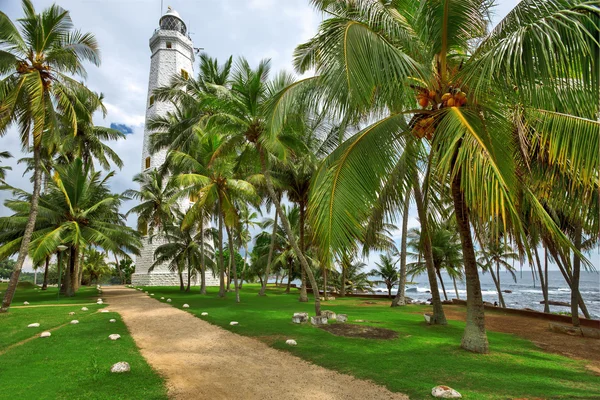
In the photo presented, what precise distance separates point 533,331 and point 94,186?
23.0 metres

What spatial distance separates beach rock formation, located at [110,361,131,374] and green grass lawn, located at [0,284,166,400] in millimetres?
77

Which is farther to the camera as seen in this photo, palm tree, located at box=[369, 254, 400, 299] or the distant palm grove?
palm tree, located at box=[369, 254, 400, 299]

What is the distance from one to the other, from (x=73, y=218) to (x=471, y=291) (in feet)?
65.0

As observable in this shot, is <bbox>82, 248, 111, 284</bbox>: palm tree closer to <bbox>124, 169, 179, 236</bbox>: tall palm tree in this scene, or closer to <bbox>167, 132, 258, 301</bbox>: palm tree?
<bbox>124, 169, 179, 236</bbox>: tall palm tree

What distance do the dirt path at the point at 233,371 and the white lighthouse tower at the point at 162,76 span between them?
76.0 ft

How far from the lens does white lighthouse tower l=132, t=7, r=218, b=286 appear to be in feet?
96.9

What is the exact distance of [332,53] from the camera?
5.08m

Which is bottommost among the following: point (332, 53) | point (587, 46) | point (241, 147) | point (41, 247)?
point (41, 247)

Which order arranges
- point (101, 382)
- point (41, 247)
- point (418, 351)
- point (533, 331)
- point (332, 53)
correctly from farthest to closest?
point (41, 247) < point (533, 331) < point (418, 351) < point (332, 53) < point (101, 382)

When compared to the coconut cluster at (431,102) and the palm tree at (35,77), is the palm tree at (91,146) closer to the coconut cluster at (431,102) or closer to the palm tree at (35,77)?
the palm tree at (35,77)

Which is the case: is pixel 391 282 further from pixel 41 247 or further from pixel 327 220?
Result: pixel 327 220

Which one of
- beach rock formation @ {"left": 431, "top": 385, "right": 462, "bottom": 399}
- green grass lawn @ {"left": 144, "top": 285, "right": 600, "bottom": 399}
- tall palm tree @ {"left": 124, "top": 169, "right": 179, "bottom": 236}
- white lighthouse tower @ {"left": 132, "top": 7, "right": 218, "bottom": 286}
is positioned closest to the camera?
beach rock formation @ {"left": 431, "top": 385, "right": 462, "bottom": 399}

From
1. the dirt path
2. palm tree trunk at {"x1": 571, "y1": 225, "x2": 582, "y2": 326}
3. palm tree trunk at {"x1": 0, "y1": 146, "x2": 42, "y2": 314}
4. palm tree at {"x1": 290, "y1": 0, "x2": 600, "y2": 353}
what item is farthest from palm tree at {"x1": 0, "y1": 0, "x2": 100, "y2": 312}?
palm tree trunk at {"x1": 571, "y1": 225, "x2": 582, "y2": 326}

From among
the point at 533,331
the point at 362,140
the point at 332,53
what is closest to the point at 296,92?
the point at 332,53
